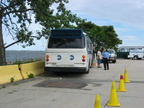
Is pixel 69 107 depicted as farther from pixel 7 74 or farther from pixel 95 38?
pixel 95 38

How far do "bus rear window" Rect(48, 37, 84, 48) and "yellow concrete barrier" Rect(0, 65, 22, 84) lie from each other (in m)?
2.70

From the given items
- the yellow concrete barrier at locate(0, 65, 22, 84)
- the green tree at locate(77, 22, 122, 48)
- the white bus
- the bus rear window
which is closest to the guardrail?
the yellow concrete barrier at locate(0, 65, 22, 84)

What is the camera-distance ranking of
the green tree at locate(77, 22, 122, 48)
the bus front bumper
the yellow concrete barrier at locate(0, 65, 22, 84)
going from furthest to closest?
the green tree at locate(77, 22, 122, 48), the bus front bumper, the yellow concrete barrier at locate(0, 65, 22, 84)

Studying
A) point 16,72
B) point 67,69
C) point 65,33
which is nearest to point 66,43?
point 65,33

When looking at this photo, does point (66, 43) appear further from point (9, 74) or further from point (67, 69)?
point (9, 74)

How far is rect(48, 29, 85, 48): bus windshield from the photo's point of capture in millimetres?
12852

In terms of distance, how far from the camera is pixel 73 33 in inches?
512

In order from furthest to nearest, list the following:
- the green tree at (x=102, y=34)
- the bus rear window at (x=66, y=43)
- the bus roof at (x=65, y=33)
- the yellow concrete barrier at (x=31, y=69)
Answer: the green tree at (x=102, y=34)
the bus roof at (x=65, y=33)
the bus rear window at (x=66, y=43)
the yellow concrete barrier at (x=31, y=69)

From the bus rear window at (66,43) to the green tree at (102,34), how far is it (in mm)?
23950

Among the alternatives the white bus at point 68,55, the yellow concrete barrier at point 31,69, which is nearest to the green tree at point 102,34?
the yellow concrete barrier at point 31,69

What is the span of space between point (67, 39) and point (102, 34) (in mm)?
26561

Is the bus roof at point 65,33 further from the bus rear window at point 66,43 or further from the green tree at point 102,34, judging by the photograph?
the green tree at point 102,34

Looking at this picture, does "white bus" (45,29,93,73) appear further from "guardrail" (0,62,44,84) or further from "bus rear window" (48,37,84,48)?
"guardrail" (0,62,44,84)

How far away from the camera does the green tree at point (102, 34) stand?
126 feet
